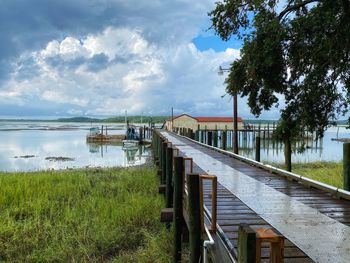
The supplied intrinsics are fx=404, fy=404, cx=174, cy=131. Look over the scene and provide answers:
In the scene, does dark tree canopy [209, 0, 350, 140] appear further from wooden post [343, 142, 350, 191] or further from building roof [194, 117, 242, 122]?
building roof [194, 117, 242, 122]

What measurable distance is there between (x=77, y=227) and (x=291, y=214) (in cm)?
580

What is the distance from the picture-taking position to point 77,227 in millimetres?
9672

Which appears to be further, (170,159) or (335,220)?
(170,159)

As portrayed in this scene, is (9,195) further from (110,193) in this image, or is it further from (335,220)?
(335,220)

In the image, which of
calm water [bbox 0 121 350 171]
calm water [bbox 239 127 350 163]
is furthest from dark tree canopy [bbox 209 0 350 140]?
calm water [bbox 0 121 350 171]

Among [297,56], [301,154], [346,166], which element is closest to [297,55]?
[297,56]

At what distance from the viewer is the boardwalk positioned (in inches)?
163

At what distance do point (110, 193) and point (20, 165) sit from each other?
21328 mm

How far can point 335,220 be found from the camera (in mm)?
5195

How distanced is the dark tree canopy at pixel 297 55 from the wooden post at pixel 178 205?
20.8ft

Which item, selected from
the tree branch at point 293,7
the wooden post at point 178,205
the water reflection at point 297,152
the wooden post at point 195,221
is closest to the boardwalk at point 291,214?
the wooden post at point 195,221

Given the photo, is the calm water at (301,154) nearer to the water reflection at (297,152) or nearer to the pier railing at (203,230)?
the water reflection at (297,152)

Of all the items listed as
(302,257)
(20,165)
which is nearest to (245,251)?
(302,257)

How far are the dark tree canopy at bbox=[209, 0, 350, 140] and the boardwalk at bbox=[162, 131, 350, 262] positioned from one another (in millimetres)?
4741
